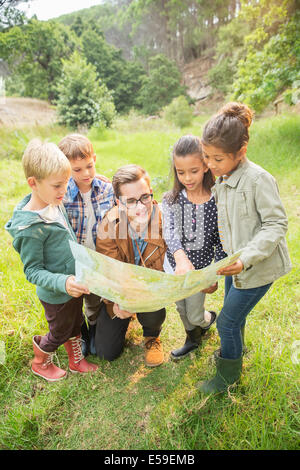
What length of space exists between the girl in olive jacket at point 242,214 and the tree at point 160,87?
77.8ft

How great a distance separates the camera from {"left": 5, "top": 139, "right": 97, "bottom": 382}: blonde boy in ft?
4.77

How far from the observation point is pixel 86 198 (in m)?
2.07

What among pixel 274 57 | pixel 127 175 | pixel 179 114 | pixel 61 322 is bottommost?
pixel 61 322

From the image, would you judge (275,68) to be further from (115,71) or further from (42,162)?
(115,71)

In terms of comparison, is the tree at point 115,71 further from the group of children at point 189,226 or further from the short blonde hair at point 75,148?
the group of children at point 189,226

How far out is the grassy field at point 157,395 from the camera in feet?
4.91

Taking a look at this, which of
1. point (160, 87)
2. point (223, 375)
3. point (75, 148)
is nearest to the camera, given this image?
point (223, 375)

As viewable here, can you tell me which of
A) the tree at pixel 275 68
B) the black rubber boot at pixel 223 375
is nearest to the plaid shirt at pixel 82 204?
the black rubber boot at pixel 223 375

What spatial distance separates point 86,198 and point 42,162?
2.12 feet

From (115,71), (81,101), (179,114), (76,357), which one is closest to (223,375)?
(76,357)

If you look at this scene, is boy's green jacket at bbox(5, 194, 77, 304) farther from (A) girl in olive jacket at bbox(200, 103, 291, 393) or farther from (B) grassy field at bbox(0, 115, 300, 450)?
(A) girl in olive jacket at bbox(200, 103, 291, 393)
